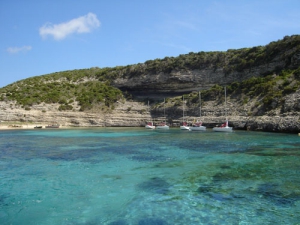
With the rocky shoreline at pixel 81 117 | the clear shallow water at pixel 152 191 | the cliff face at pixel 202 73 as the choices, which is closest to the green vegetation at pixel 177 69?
the cliff face at pixel 202 73

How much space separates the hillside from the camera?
48531 millimetres

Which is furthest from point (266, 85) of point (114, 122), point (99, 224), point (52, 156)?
point (99, 224)

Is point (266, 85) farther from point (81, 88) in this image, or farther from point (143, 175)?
point (81, 88)

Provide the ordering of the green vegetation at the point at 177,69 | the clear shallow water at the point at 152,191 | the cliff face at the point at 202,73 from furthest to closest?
the cliff face at the point at 202,73, the green vegetation at the point at 177,69, the clear shallow water at the point at 152,191

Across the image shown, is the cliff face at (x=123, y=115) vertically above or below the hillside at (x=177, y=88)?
below

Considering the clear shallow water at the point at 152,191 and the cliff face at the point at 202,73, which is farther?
the cliff face at the point at 202,73

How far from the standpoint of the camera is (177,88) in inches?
2744

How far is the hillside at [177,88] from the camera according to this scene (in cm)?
4853

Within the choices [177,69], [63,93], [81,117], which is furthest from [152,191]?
[63,93]

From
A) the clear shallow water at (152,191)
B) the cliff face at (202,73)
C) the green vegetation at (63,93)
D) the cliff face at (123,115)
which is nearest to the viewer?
the clear shallow water at (152,191)

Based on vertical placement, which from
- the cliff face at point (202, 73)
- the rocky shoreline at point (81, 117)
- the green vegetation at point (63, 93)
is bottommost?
the rocky shoreline at point (81, 117)

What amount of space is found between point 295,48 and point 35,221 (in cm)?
5537

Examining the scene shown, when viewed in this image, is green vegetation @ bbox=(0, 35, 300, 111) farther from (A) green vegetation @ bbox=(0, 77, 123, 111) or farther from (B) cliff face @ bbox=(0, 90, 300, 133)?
(B) cliff face @ bbox=(0, 90, 300, 133)

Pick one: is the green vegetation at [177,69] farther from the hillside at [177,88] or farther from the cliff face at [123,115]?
the cliff face at [123,115]
